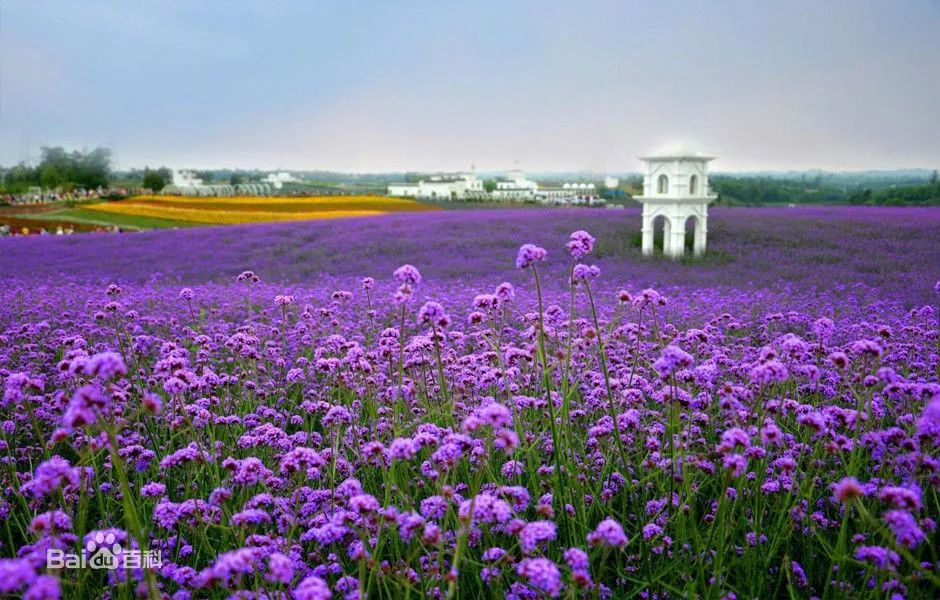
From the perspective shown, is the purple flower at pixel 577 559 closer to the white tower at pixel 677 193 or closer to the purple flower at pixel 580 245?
the purple flower at pixel 580 245

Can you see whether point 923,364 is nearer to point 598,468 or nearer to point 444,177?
point 598,468

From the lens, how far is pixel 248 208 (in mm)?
30188

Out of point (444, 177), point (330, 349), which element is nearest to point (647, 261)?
point (330, 349)

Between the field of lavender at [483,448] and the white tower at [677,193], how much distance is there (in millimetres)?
3786

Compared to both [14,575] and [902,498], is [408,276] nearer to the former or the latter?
[14,575]

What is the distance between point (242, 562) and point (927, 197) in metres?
16.0

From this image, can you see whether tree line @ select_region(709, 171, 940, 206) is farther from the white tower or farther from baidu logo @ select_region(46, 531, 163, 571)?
baidu logo @ select_region(46, 531, 163, 571)

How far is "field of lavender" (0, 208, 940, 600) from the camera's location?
2.09m

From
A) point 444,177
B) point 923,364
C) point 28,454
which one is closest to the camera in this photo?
point 28,454

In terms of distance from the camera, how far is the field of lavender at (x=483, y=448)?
2.09 m

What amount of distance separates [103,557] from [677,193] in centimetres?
1122

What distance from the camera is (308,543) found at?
9.65ft

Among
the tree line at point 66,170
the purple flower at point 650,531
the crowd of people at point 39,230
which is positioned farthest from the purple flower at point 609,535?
the tree line at point 66,170

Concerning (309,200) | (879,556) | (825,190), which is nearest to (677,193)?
(825,190)
